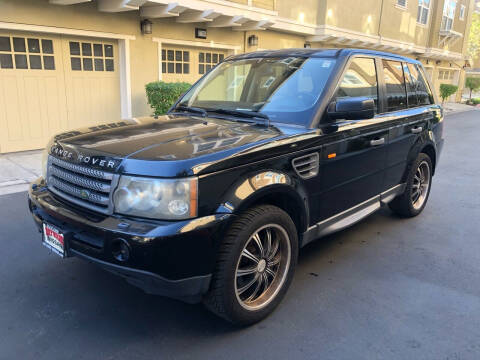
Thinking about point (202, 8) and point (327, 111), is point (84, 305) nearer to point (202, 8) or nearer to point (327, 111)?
point (327, 111)

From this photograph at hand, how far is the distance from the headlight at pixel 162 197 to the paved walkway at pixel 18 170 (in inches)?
165

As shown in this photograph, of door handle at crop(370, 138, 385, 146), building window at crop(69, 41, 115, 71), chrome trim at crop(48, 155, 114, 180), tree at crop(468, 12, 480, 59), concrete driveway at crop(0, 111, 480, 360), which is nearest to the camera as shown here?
chrome trim at crop(48, 155, 114, 180)

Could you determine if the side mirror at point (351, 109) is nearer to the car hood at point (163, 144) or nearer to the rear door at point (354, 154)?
the rear door at point (354, 154)

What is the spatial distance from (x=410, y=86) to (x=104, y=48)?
22.9 feet

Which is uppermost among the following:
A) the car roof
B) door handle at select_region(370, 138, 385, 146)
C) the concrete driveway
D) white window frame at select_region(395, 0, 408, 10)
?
white window frame at select_region(395, 0, 408, 10)

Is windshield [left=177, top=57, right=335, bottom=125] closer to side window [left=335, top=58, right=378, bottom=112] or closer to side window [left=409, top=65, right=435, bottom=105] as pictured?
side window [left=335, top=58, right=378, bottom=112]

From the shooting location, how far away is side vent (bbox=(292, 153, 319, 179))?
2928 mm

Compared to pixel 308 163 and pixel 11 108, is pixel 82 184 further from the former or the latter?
pixel 11 108

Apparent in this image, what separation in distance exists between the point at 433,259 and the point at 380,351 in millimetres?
1701

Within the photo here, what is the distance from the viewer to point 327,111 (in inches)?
126

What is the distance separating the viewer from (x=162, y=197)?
2.27 metres

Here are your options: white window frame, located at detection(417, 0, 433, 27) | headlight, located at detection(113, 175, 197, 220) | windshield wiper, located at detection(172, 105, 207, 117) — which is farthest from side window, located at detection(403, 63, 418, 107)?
white window frame, located at detection(417, 0, 433, 27)

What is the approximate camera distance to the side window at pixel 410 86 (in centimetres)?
452

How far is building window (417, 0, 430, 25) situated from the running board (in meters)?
22.2
